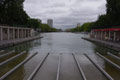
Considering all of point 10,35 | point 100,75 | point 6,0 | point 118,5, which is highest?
point 6,0

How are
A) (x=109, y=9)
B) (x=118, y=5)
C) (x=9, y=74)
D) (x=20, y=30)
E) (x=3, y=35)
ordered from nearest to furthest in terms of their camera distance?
1. (x=9, y=74)
2. (x=118, y=5)
3. (x=3, y=35)
4. (x=109, y=9)
5. (x=20, y=30)

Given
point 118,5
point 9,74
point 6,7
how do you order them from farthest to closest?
point 6,7
point 118,5
point 9,74

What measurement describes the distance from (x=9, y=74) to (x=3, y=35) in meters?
21.3

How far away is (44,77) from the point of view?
282 inches

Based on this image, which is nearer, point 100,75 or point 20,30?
point 100,75

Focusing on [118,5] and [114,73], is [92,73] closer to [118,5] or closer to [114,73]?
[114,73]

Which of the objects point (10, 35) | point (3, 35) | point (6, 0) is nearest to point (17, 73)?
point (3, 35)

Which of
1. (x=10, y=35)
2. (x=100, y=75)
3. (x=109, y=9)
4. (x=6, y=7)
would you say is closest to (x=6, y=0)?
(x=6, y=7)

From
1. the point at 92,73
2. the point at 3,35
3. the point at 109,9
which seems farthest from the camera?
the point at 109,9

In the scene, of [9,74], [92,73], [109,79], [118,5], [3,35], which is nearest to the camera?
[109,79]

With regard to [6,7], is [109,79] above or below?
below

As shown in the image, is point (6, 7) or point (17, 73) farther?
point (6, 7)

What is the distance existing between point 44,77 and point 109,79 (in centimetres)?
327

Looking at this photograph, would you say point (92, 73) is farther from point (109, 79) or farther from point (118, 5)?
point (118, 5)
